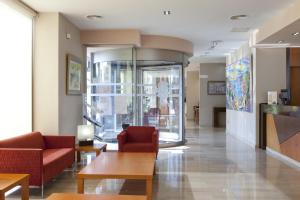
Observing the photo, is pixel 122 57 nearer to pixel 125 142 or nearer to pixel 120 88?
pixel 120 88

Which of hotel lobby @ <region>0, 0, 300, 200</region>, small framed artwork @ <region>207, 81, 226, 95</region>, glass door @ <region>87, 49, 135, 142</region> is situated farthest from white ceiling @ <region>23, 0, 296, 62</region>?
small framed artwork @ <region>207, 81, 226, 95</region>

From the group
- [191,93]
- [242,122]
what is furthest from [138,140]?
[191,93]

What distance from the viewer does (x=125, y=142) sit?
6363 millimetres

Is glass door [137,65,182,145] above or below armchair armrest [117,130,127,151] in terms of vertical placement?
above

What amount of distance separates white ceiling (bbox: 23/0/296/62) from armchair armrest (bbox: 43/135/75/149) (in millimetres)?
2421

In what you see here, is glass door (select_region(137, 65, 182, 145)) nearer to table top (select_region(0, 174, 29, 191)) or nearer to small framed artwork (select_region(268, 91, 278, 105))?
small framed artwork (select_region(268, 91, 278, 105))

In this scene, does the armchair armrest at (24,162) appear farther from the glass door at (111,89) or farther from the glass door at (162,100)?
the glass door at (162,100)

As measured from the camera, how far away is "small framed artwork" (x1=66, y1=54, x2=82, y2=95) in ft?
21.0

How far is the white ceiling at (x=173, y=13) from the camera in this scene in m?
5.39

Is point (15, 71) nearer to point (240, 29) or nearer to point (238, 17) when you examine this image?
point (238, 17)

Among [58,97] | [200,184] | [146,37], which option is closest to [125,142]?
[58,97]

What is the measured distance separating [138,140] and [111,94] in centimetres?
214

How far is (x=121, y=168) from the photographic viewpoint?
4168 millimetres

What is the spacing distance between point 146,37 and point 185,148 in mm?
3218
